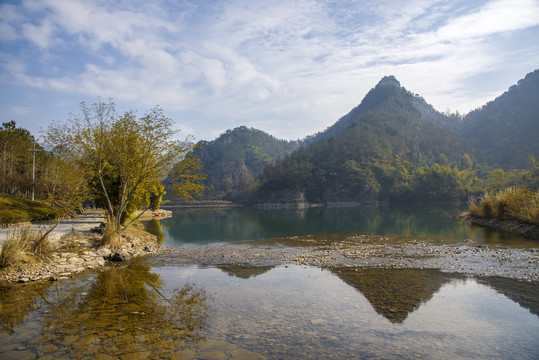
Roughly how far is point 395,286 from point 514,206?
2119 cm

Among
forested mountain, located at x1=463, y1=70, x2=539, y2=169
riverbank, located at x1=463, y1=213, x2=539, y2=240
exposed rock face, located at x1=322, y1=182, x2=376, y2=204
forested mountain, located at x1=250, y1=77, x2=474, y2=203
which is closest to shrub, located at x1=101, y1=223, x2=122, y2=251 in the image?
riverbank, located at x1=463, y1=213, x2=539, y2=240

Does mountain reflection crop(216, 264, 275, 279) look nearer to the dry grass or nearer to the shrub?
the shrub

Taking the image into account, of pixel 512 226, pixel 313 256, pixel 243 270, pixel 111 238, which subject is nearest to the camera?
pixel 243 270

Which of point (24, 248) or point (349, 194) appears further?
point (349, 194)

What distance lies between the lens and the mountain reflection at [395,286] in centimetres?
1000

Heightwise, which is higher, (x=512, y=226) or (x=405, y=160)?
(x=405, y=160)

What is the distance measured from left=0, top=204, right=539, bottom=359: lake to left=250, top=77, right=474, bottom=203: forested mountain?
367 feet

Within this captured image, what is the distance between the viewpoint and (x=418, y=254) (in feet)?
61.2

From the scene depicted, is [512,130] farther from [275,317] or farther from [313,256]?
[275,317]

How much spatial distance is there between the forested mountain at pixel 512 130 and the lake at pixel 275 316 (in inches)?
5903

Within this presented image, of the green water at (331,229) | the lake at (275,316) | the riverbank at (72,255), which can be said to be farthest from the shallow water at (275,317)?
the green water at (331,229)

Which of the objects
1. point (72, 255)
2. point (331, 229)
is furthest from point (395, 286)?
point (331, 229)

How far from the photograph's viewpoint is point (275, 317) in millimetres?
9492

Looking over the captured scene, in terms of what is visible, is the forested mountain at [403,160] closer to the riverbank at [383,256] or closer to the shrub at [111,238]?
the riverbank at [383,256]
